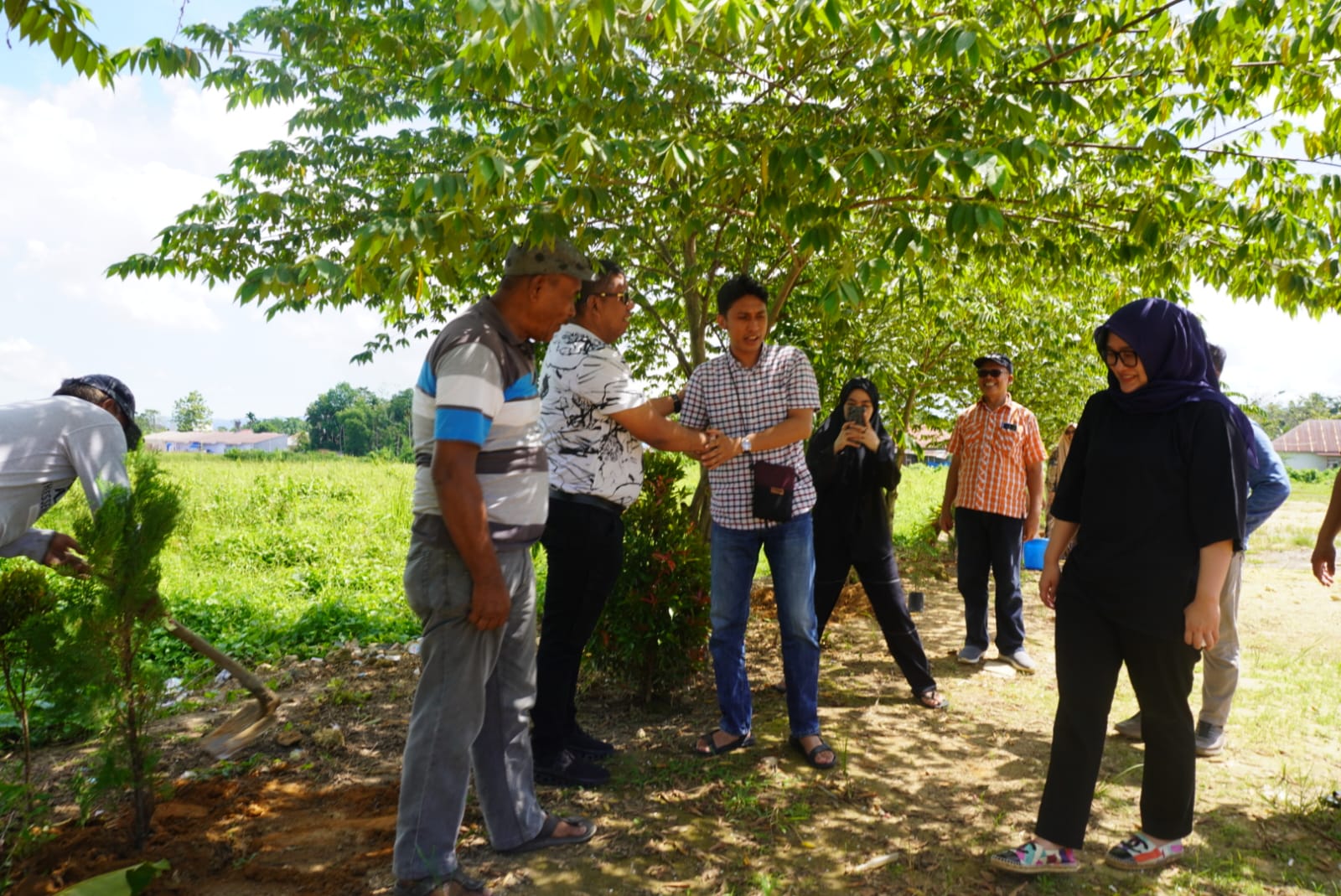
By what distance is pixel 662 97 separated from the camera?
475 centimetres

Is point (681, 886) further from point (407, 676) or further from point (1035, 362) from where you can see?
point (1035, 362)

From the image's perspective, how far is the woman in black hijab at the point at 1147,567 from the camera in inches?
108

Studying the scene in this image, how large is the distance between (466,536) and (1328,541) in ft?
11.2

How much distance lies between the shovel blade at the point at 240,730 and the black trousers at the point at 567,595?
1.46 metres

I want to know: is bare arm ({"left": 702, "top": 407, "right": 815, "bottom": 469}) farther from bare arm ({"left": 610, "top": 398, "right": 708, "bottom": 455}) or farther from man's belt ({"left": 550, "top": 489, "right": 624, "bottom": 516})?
man's belt ({"left": 550, "top": 489, "right": 624, "bottom": 516})

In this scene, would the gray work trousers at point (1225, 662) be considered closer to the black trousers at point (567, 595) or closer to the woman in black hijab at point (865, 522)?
the woman in black hijab at point (865, 522)

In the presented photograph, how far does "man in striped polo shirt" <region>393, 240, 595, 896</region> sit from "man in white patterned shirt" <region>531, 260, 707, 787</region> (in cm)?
51

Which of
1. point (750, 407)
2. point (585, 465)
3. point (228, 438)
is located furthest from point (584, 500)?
point (228, 438)

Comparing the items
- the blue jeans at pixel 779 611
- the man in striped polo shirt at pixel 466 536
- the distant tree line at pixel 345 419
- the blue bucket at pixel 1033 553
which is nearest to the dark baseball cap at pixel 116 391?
the man in striped polo shirt at pixel 466 536

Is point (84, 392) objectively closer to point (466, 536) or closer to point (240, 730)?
point (240, 730)

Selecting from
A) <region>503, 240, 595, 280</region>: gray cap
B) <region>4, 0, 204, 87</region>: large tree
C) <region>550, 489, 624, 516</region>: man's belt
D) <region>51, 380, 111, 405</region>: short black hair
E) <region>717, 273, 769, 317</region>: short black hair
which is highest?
<region>4, 0, 204, 87</region>: large tree

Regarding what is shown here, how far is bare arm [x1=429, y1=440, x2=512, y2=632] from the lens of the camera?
252 cm

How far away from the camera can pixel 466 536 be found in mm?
2541

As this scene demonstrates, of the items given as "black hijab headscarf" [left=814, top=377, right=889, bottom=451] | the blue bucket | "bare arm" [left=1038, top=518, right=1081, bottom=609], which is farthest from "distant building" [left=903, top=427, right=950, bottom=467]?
"bare arm" [left=1038, top=518, right=1081, bottom=609]
